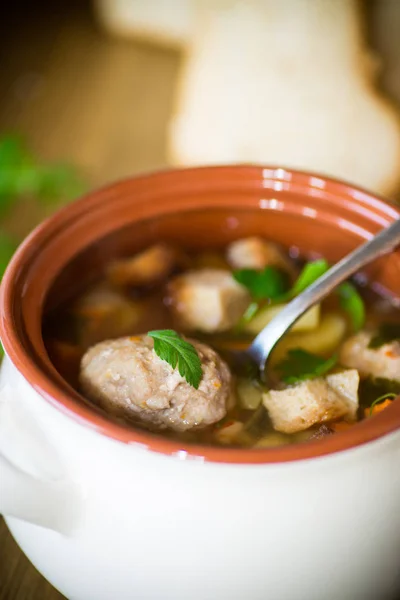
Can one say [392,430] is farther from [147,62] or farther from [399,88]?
[147,62]

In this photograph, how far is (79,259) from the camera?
1254mm

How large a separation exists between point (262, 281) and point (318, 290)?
151 mm

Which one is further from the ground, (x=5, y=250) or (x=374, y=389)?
(x=374, y=389)

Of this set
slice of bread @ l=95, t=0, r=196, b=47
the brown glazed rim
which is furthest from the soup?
slice of bread @ l=95, t=0, r=196, b=47

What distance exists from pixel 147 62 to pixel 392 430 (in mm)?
1992

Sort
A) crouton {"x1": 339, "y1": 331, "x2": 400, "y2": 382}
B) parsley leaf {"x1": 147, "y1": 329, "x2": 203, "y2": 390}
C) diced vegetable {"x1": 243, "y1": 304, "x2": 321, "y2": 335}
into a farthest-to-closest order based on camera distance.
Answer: diced vegetable {"x1": 243, "y1": 304, "x2": 321, "y2": 335} < crouton {"x1": 339, "y1": 331, "x2": 400, "y2": 382} < parsley leaf {"x1": 147, "y1": 329, "x2": 203, "y2": 390}

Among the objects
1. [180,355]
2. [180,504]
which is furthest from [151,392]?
[180,504]

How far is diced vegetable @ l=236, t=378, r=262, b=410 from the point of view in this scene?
1098 millimetres

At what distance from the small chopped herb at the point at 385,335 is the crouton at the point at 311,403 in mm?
118

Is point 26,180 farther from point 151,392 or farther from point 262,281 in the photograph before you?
point 151,392

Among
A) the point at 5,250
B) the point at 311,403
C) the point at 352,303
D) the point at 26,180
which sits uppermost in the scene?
the point at 352,303

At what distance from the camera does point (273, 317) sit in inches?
48.9

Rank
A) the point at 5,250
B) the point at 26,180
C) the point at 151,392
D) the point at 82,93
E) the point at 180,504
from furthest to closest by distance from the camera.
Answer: the point at 82,93
the point at 26,180
the point at 5,250
the point at 151,392
the point at 180,504

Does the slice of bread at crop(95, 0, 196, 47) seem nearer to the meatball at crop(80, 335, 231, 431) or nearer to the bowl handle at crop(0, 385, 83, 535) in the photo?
the meatball at crop(80, 335, 231, 431)
